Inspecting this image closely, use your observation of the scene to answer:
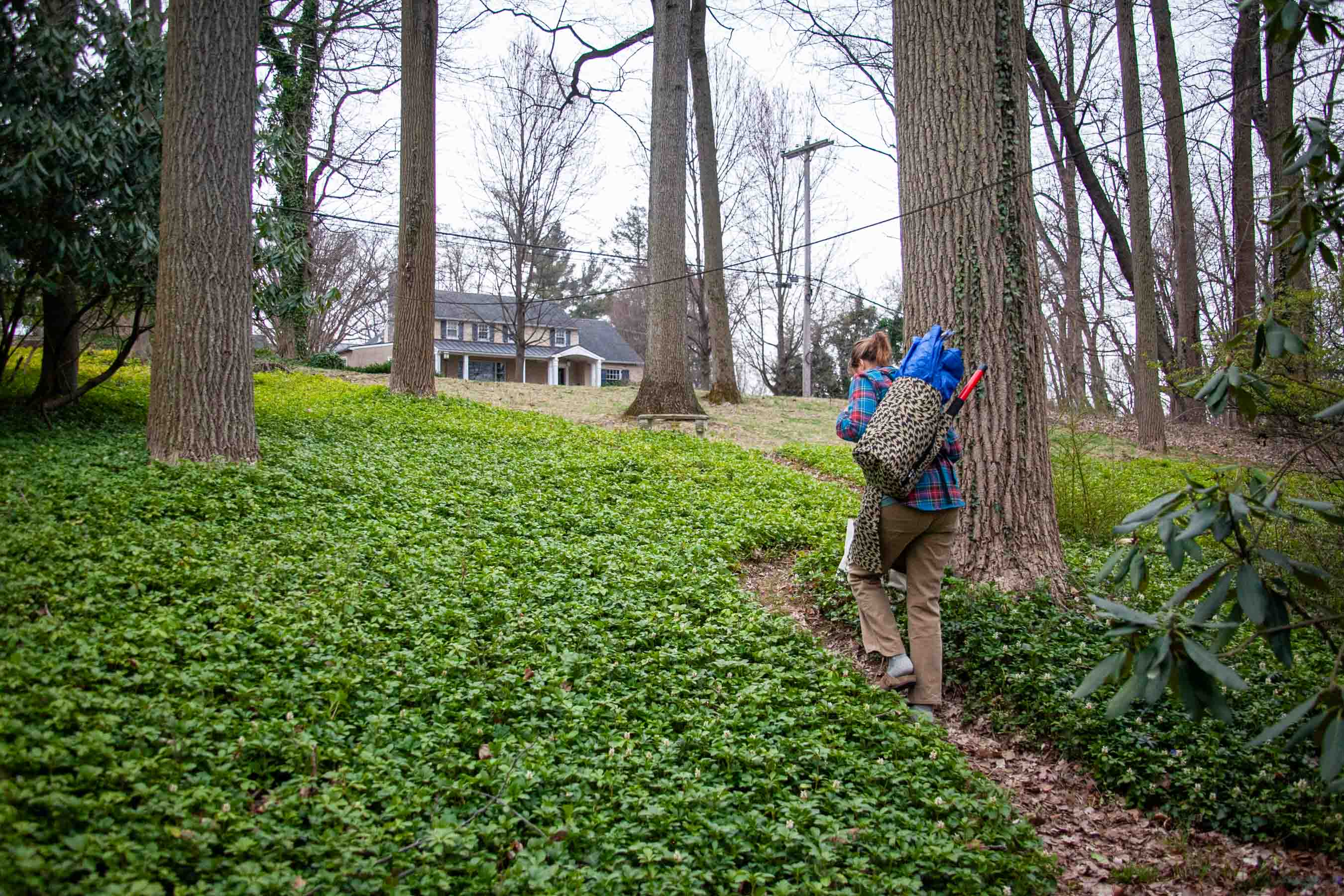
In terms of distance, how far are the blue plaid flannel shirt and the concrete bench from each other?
24.4 ft

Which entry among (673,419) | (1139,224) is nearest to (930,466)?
(673,419)

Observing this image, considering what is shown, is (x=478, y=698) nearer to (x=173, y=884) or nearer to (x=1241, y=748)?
(x=173, y=884)

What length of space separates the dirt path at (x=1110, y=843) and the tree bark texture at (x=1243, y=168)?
14.2 m

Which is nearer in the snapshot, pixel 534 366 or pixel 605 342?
pixel 534 366

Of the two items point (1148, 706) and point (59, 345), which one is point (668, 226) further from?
point (1148, 706)

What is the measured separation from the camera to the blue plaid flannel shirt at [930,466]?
13.2 ft

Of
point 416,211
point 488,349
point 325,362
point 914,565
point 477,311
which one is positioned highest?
point 477,311

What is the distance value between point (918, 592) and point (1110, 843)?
1.36 meters

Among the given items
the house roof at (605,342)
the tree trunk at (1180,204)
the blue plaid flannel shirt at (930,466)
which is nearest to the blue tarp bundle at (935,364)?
the blue plaid flannel shirt at (930,466)

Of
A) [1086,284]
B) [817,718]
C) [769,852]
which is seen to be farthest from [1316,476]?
[1086,284]

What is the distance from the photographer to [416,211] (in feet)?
41.1

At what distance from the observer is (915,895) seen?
2648 mm

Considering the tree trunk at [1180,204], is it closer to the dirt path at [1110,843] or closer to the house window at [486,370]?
the dirt path at [1110,843]

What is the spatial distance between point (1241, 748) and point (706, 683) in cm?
236
